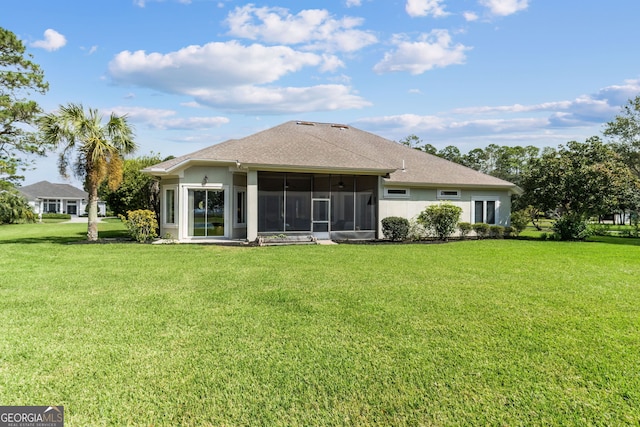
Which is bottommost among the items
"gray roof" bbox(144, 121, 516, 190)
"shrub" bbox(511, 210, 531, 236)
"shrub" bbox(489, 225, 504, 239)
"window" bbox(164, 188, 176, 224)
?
"shrub" bbox(489, 225, 504, 239)

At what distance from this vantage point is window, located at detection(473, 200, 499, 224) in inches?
854

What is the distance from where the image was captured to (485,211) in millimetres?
21781

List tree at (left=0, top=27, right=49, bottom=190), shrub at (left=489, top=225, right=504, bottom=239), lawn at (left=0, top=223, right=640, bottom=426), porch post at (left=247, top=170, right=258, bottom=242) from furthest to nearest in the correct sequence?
tree at (left=0, top=27, right=49, bottom=190), shrub at (left=489, top=225, right=504, bottom=239), porch post at (left=247, top=170, right=258, bottom=242), lawn at (left=0, top=223, right=640, bottom=426)

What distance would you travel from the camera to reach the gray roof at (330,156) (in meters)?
17.4

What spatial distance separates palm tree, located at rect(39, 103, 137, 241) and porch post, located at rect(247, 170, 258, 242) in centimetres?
587

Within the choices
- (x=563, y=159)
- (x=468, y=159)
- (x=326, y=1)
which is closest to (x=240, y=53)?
(x=326, y=1)

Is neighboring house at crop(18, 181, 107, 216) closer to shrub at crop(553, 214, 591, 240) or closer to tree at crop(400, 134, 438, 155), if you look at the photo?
tree at crop(400, 134, 438, 155)

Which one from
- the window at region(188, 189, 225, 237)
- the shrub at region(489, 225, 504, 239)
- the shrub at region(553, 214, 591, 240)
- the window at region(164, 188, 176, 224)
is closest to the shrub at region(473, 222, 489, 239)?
the shrub at region(489, 225, 504, 239)

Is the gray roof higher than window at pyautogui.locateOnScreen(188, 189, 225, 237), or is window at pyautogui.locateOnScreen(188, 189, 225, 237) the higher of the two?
the gray roof

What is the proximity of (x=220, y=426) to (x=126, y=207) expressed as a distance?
21.1m

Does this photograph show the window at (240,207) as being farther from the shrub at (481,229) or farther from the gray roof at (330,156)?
the shrub at (481,229)

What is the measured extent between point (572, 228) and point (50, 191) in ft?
207

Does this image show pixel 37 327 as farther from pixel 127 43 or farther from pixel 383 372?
pixel 127 43

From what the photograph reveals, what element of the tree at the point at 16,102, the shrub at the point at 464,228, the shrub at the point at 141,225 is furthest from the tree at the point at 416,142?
the shrub at the point at 141,225
